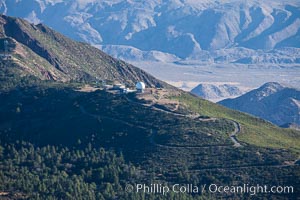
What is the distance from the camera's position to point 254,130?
13412cm

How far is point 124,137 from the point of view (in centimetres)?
12825

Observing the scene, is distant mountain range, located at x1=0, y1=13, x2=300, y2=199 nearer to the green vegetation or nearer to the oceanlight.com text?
the green vegetation

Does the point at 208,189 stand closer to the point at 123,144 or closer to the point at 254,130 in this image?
the point at 123,144

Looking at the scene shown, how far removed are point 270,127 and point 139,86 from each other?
24.5 meters

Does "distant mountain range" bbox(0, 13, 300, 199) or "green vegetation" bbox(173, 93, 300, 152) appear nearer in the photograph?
"distant mountain range" bbox(0, 13, 300, 199)

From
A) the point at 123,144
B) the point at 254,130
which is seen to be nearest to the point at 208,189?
the point at 123,144

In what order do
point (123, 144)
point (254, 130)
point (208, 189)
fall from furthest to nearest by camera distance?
1. point (254, 130)
2. point (123, 144)
3. point (208, 189)

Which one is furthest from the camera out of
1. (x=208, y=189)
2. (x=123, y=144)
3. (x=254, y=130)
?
(x=254, y=130)

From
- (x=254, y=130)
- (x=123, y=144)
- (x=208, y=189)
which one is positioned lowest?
(x=208, y=189)

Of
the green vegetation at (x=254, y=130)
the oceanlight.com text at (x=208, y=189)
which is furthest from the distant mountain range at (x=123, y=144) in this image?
the oceanlight.com text at (x=208, y=189)

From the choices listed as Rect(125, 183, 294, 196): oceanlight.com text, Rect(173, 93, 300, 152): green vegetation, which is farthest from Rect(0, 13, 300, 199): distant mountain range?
Rect(125, 183, 294, 196): oceanlight.com text

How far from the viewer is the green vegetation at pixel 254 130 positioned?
416 ft

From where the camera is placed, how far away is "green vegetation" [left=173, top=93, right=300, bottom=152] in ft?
416

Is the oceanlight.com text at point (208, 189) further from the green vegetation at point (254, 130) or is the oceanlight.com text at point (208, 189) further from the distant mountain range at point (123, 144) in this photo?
the green vegetation at point (254, 130)
